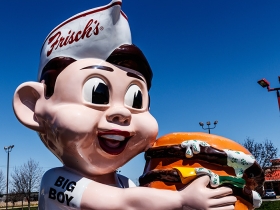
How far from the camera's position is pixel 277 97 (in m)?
11.7

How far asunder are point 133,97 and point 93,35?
691 mm

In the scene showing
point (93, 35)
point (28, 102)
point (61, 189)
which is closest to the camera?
point (61, 189)

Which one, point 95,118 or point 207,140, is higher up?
point 95,118

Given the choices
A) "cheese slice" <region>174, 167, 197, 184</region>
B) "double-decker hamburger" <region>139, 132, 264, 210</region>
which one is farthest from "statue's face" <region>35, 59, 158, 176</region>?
"cheese slice" <region>174, 167, 197, 184</region>

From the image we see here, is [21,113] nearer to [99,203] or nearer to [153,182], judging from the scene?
[99,203]

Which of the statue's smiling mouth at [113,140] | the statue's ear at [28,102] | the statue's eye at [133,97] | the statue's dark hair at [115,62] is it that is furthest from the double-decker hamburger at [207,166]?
the statue's ear at [28,102]

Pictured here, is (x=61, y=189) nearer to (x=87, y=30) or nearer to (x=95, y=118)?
(x=95, y=118)

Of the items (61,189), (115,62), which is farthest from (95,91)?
(61,189)

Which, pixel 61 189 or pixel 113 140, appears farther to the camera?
pixel 113 140

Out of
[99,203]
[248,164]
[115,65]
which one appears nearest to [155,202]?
[99,203]

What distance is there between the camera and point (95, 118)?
292 centimetres

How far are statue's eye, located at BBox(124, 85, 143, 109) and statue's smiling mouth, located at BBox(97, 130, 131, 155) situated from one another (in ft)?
1.03

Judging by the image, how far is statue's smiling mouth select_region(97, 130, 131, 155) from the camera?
117 inches

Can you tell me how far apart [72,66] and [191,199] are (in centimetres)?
156
